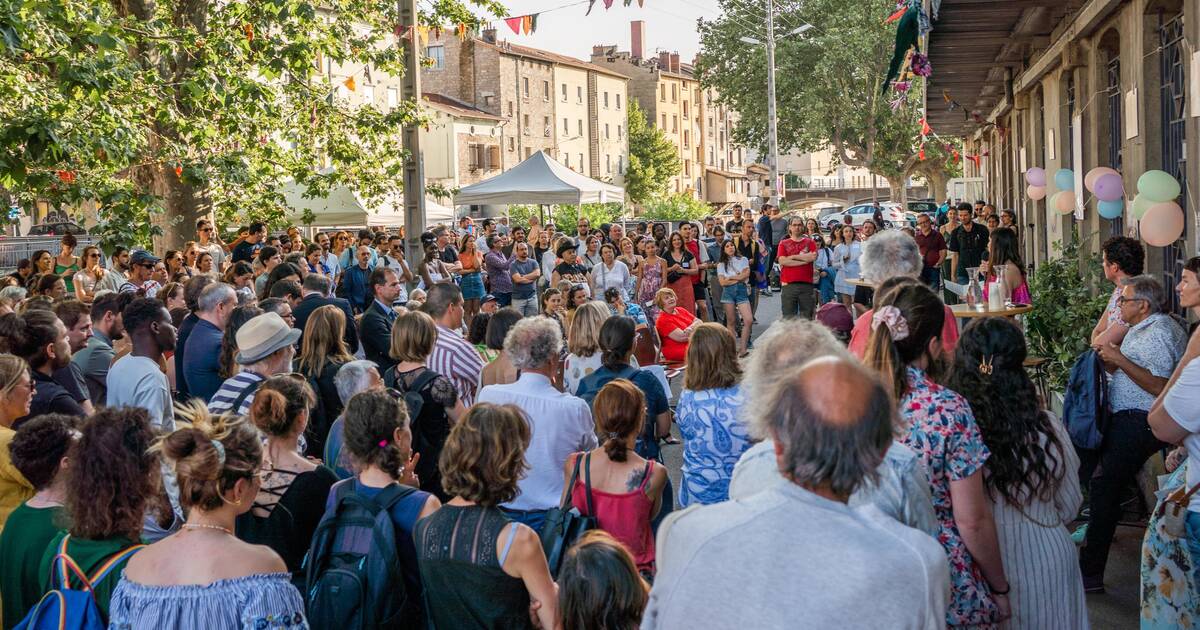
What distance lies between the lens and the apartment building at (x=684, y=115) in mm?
91000

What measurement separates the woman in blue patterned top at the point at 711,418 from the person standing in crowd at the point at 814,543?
2608 mm

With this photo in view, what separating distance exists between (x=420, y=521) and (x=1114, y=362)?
11.9 feet

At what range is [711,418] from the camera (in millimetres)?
4797

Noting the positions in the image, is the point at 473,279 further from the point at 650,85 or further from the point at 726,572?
the point at 650,85

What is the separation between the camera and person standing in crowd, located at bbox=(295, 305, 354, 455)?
19.7ft

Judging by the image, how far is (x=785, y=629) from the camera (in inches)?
80.0

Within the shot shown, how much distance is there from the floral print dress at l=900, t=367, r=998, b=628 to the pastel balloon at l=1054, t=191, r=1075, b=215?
10.4 metres


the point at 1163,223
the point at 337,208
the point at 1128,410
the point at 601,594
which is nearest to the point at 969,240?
the point at 1163,223

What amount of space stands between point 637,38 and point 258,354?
9236cm

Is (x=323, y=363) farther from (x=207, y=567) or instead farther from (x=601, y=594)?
(x=601, y=594)

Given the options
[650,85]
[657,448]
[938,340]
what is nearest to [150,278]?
[657,448]

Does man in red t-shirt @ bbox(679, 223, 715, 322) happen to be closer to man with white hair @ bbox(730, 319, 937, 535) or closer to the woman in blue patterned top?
the woman in blue patterned top

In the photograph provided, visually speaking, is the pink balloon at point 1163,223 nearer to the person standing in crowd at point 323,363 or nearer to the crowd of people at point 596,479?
the crowd of people at point 596,479

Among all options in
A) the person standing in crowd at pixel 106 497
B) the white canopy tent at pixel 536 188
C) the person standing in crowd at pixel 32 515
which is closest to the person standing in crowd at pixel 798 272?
the white canopy tent at pixel 536 188
